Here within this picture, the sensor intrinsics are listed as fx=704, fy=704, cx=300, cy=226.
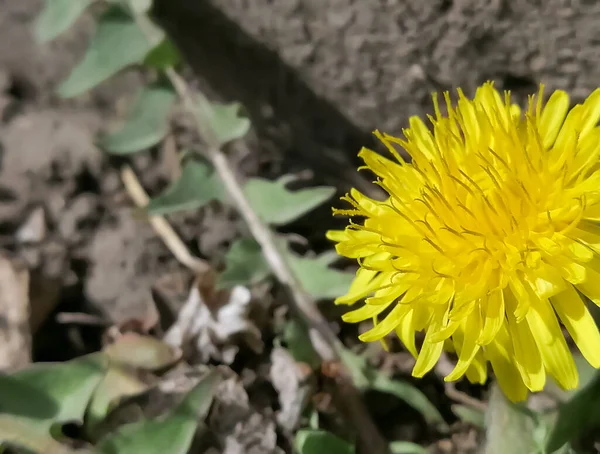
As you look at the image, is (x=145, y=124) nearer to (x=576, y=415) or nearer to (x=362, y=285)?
(x=362, y=285)

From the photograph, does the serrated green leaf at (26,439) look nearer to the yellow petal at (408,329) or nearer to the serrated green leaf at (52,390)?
the serrated green leaf at (52,390)

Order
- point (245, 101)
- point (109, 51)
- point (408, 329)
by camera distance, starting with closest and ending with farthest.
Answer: point (408, 329)
point (109, 51)
point (245, 101)

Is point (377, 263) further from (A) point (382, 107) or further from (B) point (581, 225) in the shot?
(A) point (382, 107)

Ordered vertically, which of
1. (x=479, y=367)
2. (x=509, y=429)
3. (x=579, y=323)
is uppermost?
(x=579, y=323)

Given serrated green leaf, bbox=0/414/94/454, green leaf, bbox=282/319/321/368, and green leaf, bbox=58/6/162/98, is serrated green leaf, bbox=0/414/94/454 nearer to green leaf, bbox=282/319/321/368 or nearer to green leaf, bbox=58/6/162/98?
green leaf, bbox=282/319/321/368

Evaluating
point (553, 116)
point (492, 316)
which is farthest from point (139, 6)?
point (492, 316)
